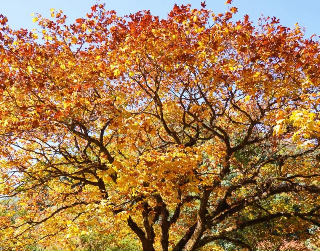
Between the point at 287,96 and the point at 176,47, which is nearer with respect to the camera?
the point at 176,47

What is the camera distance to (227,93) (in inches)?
352

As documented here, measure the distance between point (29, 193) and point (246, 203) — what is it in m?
7.90

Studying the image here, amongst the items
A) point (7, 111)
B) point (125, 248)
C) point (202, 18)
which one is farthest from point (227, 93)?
point (125, 248)

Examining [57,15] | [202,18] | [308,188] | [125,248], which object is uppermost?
[57,15]

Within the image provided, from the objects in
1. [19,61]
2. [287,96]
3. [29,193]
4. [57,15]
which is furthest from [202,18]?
[29,193]

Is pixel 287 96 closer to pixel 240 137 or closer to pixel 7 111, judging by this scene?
pixel 240 137

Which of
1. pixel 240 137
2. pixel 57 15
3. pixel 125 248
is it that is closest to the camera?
pixel 57 15

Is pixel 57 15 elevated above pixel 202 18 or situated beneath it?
elevated above

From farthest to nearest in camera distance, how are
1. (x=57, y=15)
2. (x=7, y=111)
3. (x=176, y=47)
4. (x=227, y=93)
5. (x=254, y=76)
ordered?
(x=227, y=93) < (x=57, y=15) < (x=254, y=76) < (x=176, y=47) < (x=7, y=111)

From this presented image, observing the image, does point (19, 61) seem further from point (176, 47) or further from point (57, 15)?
point (176, 47)

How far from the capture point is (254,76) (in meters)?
7.82

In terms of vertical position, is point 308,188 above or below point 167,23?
below

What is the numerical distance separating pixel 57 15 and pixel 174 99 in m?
5.07

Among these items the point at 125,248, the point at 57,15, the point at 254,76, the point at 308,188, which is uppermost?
the point at 57,15
